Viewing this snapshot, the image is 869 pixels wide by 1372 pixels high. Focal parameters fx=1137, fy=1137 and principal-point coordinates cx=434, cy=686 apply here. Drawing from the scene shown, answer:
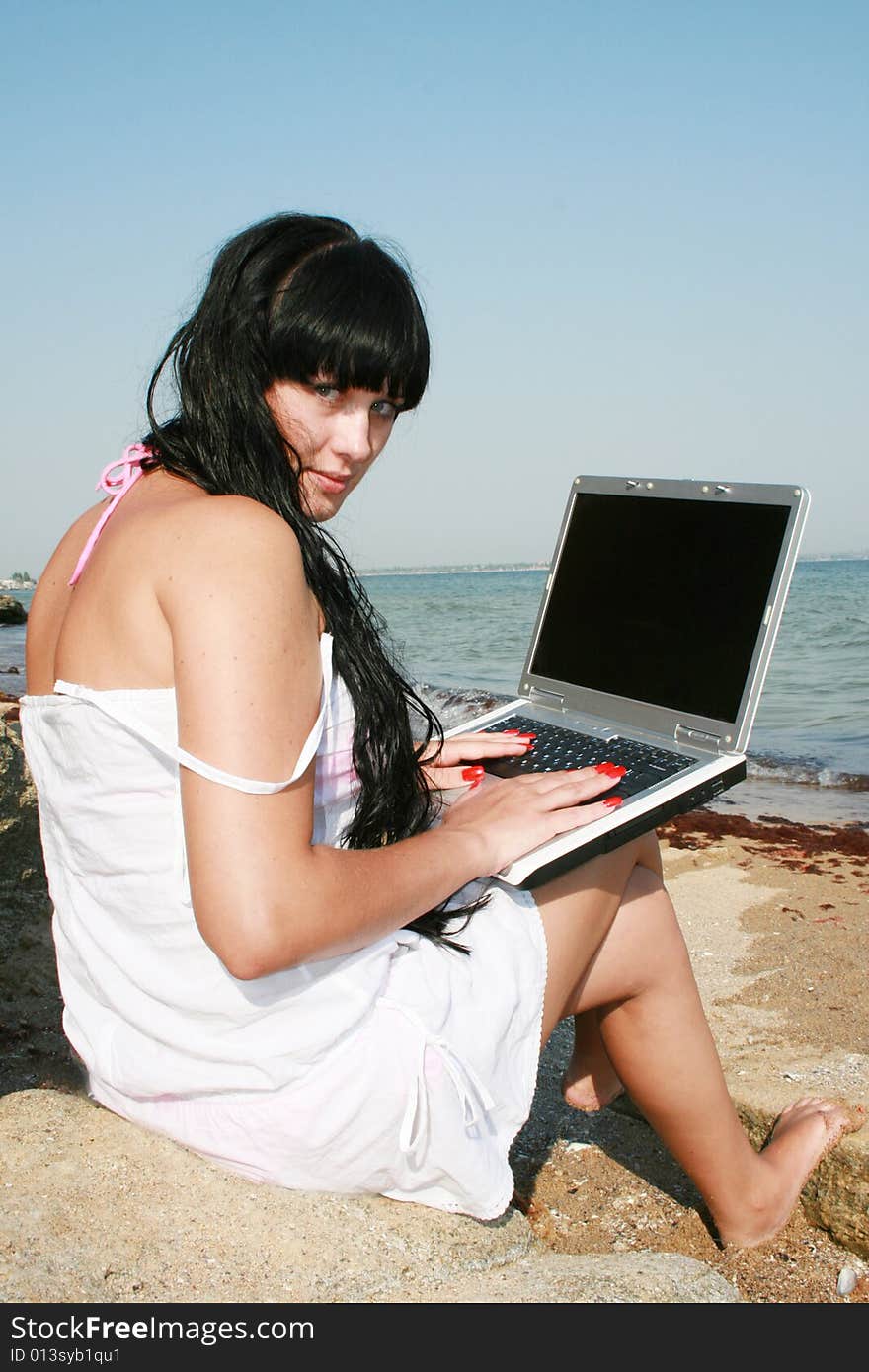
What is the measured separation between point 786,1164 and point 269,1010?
4.32ft

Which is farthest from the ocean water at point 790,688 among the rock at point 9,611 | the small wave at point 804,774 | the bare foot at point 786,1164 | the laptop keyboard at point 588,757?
the rock at point 9,611

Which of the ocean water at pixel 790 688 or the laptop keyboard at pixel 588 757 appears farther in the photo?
the ocean water at pixel 790 688

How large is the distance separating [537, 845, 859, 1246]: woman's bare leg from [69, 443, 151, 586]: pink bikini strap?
968mm

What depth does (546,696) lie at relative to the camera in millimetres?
3018

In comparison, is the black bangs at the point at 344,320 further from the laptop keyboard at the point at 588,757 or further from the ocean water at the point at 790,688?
the laptop keyboard at the point at 588,757

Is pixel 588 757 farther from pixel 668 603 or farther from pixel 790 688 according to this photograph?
pixel 790 688

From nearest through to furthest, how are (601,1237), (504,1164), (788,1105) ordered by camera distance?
(504,1164) < (601,1237) < (788,1105)

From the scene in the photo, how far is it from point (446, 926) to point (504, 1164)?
407mm

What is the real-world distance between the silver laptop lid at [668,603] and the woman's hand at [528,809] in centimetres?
46

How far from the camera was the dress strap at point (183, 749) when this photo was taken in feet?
4.80

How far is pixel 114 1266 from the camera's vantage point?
1707 mm

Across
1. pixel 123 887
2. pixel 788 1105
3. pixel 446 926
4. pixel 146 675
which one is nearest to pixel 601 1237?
pixel 788 1105

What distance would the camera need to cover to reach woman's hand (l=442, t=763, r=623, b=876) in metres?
1.91
